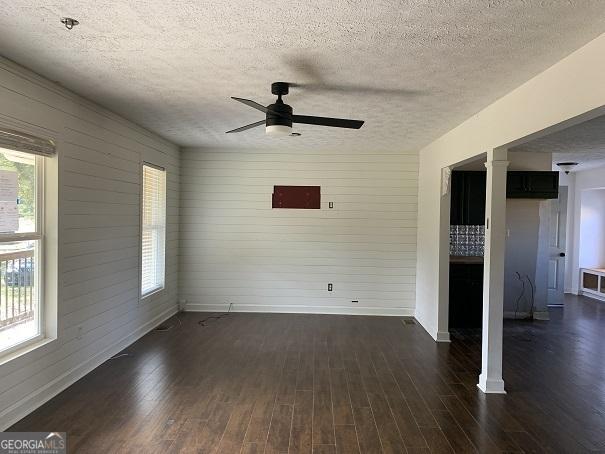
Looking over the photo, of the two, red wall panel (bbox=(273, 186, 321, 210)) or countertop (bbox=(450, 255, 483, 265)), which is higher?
red wall panel (bbox=(273, 186, 321, 210))

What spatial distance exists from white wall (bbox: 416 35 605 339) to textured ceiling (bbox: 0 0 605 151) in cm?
11

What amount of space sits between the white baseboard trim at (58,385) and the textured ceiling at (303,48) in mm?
2511

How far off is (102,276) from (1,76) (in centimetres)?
206

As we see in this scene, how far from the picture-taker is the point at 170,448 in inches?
105

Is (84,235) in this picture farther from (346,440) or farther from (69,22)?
(346,440)

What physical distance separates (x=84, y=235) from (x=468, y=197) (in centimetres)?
518

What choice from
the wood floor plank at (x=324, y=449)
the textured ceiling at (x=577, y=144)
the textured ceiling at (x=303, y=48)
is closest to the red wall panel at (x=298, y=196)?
the textured ceiling at (x=303, y=48)

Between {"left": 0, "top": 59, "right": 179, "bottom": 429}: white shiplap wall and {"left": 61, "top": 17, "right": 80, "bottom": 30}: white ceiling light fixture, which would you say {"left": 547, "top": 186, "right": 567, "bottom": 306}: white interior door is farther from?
{"left": 61, "top": 17, "right": 80, "bottom": 30}: white ceiling light fixture

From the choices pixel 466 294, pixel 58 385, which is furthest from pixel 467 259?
pixel 58 385

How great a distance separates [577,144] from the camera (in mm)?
5395

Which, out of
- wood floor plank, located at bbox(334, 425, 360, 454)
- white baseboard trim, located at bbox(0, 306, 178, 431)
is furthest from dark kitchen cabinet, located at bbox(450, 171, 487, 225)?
white baseboard trim, located at bbox(0, 306, 178, 431)

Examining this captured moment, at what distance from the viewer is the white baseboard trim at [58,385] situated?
9.52ft

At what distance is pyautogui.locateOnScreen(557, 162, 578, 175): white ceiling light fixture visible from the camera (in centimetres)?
714

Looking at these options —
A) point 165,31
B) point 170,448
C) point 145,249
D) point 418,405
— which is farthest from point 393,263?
point 165,31
